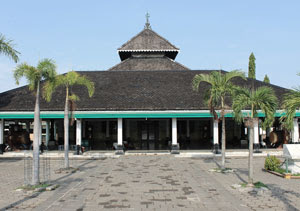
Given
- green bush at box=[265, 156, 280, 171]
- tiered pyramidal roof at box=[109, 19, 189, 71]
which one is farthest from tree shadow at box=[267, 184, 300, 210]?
tiered pyramidal roof at box=[109, 19, 189, 71]

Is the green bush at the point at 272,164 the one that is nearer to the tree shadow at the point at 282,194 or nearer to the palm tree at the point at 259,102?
the tree shadow at the point at 282,194

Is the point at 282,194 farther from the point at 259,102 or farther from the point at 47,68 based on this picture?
the point at 47,68

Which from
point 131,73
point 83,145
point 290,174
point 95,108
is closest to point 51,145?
point 83,145

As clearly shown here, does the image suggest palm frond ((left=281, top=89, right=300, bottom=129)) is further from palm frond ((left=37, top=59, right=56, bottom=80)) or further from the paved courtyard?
palm frond ((left=37, top=59, right=56, bottom=80))

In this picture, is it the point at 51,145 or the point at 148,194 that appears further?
the point at 51,145

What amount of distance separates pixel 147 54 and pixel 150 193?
29.8 meters

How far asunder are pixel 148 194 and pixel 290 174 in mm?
6636

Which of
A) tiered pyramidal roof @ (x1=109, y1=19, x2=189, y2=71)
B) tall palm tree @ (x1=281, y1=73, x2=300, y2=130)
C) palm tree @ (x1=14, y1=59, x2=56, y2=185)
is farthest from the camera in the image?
tiered pyramidal roof @ (x1=109, y1=19, x2=189, y2=71)

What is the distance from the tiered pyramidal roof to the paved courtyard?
2357 cm

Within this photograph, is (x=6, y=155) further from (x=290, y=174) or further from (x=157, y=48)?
(x=157, y=48)

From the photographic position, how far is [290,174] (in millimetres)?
13273

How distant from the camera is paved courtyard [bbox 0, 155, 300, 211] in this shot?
8.92 m

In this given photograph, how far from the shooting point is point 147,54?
127ft

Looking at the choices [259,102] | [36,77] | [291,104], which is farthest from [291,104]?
[36,77]
